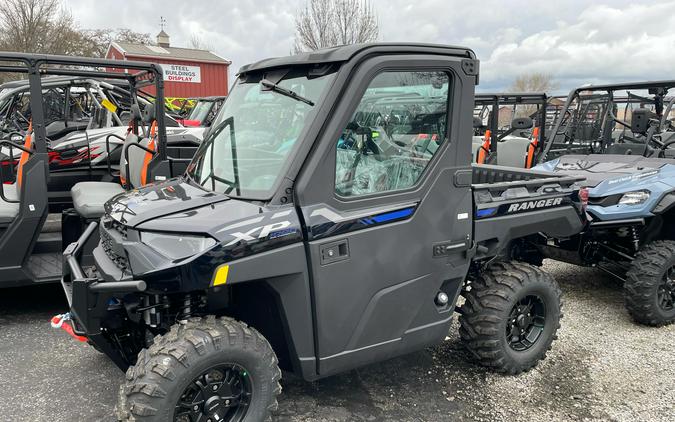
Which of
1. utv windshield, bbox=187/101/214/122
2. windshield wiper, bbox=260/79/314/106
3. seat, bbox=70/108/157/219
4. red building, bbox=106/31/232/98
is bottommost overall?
seat, bbox=70/108/157/219

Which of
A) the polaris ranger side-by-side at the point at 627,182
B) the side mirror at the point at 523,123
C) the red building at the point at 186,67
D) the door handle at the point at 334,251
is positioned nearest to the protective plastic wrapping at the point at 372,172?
the door handle at the point at 334,251

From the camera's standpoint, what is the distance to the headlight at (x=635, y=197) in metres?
4.68

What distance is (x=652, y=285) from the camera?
4.53 meters

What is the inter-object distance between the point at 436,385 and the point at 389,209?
1.44 metres

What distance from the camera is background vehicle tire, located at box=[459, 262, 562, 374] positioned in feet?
11.8

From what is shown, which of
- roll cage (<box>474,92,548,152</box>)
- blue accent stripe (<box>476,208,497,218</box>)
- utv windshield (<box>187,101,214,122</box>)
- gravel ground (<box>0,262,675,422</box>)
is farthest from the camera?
utv windshield (<box>187,101,214,122</box>)

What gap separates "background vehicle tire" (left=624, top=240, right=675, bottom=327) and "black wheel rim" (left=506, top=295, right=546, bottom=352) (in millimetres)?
1288

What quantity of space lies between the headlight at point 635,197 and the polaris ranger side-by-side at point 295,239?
6.30 feet

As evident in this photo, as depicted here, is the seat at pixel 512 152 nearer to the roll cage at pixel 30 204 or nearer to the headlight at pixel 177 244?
the roll cage at pixel 30 204

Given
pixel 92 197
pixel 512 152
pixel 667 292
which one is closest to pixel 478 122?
pixel 512 152

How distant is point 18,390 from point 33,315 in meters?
1.48

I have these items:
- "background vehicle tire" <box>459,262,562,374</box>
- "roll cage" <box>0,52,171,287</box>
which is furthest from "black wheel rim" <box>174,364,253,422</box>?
"roll cage" <box>0,52,171,287</box>

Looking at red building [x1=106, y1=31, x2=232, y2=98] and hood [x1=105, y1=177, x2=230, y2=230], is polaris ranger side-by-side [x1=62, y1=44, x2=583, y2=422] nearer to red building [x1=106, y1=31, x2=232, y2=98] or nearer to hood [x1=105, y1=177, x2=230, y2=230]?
hood [x1=105, y1=177, x2=230, y2=230]

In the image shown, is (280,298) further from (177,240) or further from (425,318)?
(425,318)
